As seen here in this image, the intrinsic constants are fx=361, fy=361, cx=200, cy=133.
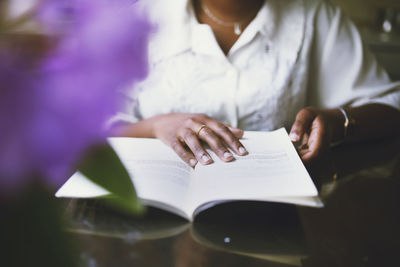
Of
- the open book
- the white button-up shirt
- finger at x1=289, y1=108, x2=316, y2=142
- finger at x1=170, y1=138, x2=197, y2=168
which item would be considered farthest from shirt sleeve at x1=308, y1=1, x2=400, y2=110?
finger at x1=170, y1=138, x2=197, y2=168

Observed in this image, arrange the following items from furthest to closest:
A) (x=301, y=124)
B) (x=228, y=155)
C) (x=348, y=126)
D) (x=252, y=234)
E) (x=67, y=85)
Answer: (x=348, y=126) < (x=301, y=124) < (x=228, y=155) < (x=252, y=234) < (x=67, y=85)

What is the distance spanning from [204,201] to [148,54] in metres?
0.37

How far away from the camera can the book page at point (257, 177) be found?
1.56 ft

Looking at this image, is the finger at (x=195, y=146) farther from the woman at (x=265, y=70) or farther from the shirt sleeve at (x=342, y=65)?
the shirt sleeve at (x=342, y=65)

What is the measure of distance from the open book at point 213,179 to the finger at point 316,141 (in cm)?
6

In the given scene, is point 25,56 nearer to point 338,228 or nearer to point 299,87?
point 338,228

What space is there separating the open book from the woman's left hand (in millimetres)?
52

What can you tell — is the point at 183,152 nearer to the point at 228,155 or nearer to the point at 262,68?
the point at 228,155

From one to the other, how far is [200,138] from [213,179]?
16 centimetres

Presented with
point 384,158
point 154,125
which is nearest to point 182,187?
point 154,125

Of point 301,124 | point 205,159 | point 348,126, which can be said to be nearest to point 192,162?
point 205,159

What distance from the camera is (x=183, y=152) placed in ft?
2.10

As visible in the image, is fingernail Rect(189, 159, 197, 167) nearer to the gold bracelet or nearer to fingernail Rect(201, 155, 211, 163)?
fingernail Rect(201, 155, 211, 163)

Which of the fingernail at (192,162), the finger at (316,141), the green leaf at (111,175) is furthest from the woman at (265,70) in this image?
the green leaf at (111,175)
